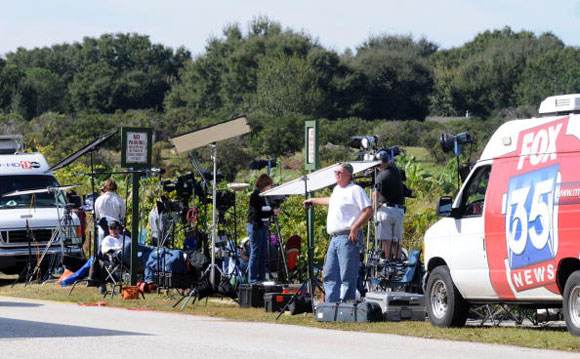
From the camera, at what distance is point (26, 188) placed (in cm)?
2661

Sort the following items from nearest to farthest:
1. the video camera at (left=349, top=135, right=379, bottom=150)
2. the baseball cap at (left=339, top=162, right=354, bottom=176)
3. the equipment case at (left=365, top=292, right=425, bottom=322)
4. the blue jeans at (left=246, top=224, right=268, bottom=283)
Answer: the equipment case at (left=365, top=292, right=425, bottom=322) → the baseball cap at (left=339, top=162, right=354, bottom=176) → the video camera at (left=349, top=135, right=379, bottom=150) → the blue jeans at (left=246, top=224, right=268, bottom=283)

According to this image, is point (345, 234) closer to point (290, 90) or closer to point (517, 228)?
point (517, 228)

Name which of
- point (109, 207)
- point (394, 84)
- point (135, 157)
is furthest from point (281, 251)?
point (394, 84)

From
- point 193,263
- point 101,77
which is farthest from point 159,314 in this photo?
point 101,77

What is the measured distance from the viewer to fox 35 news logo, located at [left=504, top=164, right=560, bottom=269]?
1447 centimetres

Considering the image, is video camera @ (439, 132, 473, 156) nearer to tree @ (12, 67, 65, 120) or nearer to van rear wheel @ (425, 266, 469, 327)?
van rear wheel @ (425, 266, 469, 327)

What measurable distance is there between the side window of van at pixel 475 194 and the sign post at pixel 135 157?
23.6 ft

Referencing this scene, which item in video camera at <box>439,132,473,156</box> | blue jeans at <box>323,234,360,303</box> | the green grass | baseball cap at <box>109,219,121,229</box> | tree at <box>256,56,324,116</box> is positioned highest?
tree at <box>256,56,324,116</box>

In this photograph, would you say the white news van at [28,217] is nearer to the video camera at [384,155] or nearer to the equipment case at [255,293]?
the equipment case at [255,293]

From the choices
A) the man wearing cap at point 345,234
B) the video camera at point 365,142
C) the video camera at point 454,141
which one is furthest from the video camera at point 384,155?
the man wearing cap at point 345,234

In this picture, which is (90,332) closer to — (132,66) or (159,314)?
(159,314)

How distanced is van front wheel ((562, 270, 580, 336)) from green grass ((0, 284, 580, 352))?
14 centimetres

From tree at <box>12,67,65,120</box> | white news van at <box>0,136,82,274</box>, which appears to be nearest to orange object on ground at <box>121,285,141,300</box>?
white news van at <box>0,136,82,274</box>

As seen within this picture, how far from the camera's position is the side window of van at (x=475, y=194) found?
635 inches
